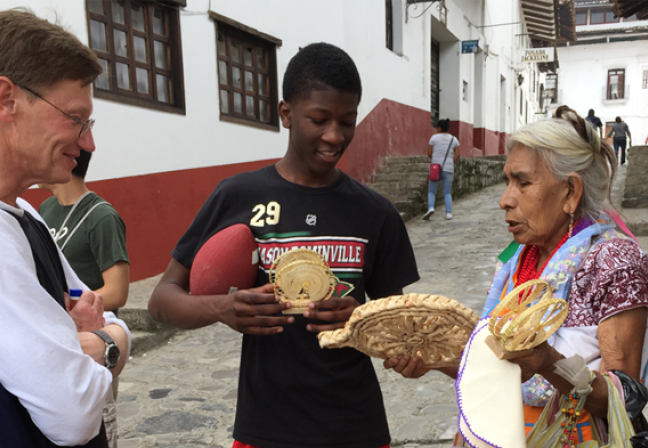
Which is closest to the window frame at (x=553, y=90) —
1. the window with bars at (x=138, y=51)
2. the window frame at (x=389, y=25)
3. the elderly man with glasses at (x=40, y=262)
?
the window frame at (x=389, y=25)

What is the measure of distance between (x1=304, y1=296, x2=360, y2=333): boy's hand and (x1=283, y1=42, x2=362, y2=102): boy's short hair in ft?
2.26

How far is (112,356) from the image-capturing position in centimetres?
154

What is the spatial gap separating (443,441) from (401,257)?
207 centimetres

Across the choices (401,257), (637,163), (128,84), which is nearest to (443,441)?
(401,257)

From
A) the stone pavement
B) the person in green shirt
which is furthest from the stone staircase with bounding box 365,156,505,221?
the person in green shirt

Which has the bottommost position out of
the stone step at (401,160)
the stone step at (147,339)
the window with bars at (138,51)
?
the stone step at (147,339)

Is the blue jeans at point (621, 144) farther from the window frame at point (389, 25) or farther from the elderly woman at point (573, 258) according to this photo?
the elderly woman at point (573, 258)

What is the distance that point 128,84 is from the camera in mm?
6582

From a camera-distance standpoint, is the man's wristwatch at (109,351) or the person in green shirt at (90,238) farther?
the person in green shirt at (90,238)

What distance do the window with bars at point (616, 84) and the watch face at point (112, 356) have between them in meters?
40.9

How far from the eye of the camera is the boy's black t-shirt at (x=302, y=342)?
1801 millimetres

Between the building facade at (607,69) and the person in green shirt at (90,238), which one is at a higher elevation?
the building facade at (607,69)

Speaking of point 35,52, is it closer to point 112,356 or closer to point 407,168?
point 112,356

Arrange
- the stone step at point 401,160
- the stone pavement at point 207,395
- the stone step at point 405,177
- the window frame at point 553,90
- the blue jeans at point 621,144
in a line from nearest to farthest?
the stone pavement at point 207,395
the stone step at point 405,177
the stone step at point 401,160
the blue jeans at point 621,144
the window frame at point 553,90
